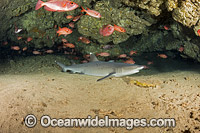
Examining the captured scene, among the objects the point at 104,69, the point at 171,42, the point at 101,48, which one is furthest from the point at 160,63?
the point at 104,69

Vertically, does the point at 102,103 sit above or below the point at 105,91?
above

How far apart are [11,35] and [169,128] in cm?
1296

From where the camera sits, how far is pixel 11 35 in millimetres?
11188

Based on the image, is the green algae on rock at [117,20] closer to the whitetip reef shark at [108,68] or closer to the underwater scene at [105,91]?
the underwater scene at [105,91]

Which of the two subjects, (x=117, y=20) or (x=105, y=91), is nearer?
(x=105, y=91)

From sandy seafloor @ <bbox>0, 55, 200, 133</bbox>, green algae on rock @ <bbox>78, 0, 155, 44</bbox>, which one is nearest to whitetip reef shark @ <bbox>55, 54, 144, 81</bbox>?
sandy seafloor @ <bbox>0, 55, 200, 133</bbox>

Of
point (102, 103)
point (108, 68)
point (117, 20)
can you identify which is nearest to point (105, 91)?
point (102, 103)

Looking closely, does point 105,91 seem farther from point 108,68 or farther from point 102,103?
point 108,68

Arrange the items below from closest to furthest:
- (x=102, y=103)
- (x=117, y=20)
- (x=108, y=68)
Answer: (x=102, y=103)
(x=108, y=68)
(x=117, y=20)

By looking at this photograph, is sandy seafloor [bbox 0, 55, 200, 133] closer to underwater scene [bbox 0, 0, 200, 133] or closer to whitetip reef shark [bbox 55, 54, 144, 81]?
underwater scene [bbox 0, 0, 200, 133]

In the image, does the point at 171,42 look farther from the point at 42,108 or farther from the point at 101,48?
the point at 42,108

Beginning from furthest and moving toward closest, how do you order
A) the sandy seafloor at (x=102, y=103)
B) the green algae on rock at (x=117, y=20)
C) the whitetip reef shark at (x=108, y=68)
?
the green algae on rock at (x=117, y=20) → the whitetip reef shark at (x=108, y=68) → the sandy seafloor at (x=102, y=103)

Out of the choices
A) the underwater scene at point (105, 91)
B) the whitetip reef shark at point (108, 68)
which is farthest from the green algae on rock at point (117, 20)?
the whitetip reef shark at point (108, 68)

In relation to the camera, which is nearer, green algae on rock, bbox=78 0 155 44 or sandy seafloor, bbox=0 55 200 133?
sandy seafloor, bbox=0 55 200 133
